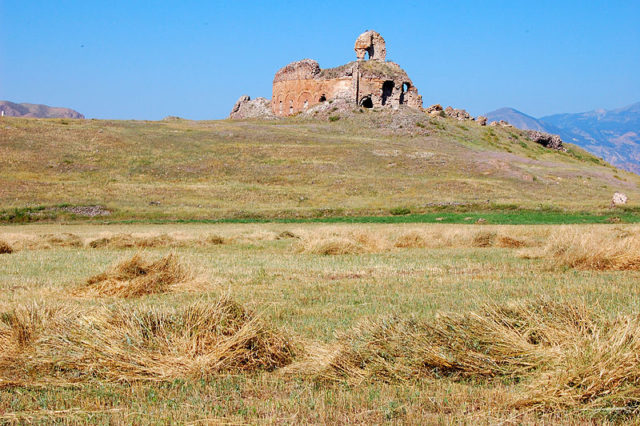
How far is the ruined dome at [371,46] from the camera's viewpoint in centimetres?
9106

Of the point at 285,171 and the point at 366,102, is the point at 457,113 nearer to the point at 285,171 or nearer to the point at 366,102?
the point at 366,102

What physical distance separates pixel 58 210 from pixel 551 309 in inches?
1526

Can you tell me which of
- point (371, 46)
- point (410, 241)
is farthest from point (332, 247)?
point (371, 46)

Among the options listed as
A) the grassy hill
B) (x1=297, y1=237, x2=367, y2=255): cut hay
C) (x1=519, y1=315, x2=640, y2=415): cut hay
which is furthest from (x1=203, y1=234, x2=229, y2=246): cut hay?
(x1=519, y1=315, x2=640, y2=415): cut hay

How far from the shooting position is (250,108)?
337 feet

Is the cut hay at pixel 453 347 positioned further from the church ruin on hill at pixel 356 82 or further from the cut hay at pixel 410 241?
the church ruin on hill at pixel 356 82

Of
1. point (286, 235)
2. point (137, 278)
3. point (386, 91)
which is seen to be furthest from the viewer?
point (386, 91)

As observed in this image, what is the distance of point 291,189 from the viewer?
49938 millimetres

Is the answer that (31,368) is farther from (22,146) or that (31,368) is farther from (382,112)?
(382,112)

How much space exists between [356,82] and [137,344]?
81.9 m

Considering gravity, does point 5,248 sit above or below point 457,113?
below

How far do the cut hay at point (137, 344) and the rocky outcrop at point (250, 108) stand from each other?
302 ft

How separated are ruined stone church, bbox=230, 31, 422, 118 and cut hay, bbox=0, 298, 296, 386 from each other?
8024 cm

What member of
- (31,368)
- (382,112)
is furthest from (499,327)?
(382,112)
